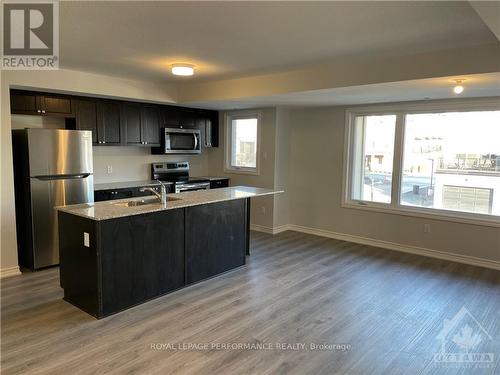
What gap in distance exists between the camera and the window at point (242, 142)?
6.56 m

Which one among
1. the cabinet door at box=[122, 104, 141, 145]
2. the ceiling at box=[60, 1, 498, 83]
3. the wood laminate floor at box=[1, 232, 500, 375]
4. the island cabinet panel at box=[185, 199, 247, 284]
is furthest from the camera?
the cabinet door at box=[122, 104, 141, 145]

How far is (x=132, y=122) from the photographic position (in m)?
5.49

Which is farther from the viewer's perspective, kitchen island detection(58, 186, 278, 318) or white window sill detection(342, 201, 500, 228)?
white window sill detection(342, 201, 500, 228)

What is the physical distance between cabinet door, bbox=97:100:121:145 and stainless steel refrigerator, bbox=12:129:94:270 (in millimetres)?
659

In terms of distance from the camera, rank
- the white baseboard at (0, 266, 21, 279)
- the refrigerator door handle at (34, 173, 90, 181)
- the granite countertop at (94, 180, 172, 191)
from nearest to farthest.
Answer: the white baseboard at (0, 266, 21, 279) < the refrigerator door handle at (34, 173, 90, 181) < the granite countertop at (94, 180, 172, 191)

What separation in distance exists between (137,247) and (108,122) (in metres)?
2.59

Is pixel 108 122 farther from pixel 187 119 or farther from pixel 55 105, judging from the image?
pixel 187 119

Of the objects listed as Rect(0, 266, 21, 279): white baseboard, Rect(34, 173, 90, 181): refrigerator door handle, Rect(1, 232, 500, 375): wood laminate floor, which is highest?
Rect(34, 173, 90, 181): refrigerator door handle

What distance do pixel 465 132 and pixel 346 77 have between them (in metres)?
2.09

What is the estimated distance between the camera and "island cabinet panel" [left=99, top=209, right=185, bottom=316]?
314 centimetres

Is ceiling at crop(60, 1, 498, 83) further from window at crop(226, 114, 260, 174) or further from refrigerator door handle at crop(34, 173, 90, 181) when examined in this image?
window at crop(226, 114, 260, 174)

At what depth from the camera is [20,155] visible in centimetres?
416

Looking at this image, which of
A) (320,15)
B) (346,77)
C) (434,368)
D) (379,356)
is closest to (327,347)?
(379,356)

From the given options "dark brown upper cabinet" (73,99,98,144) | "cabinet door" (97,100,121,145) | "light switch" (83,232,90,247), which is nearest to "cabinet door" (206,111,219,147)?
"cabinet door" (97,100,121,145)
